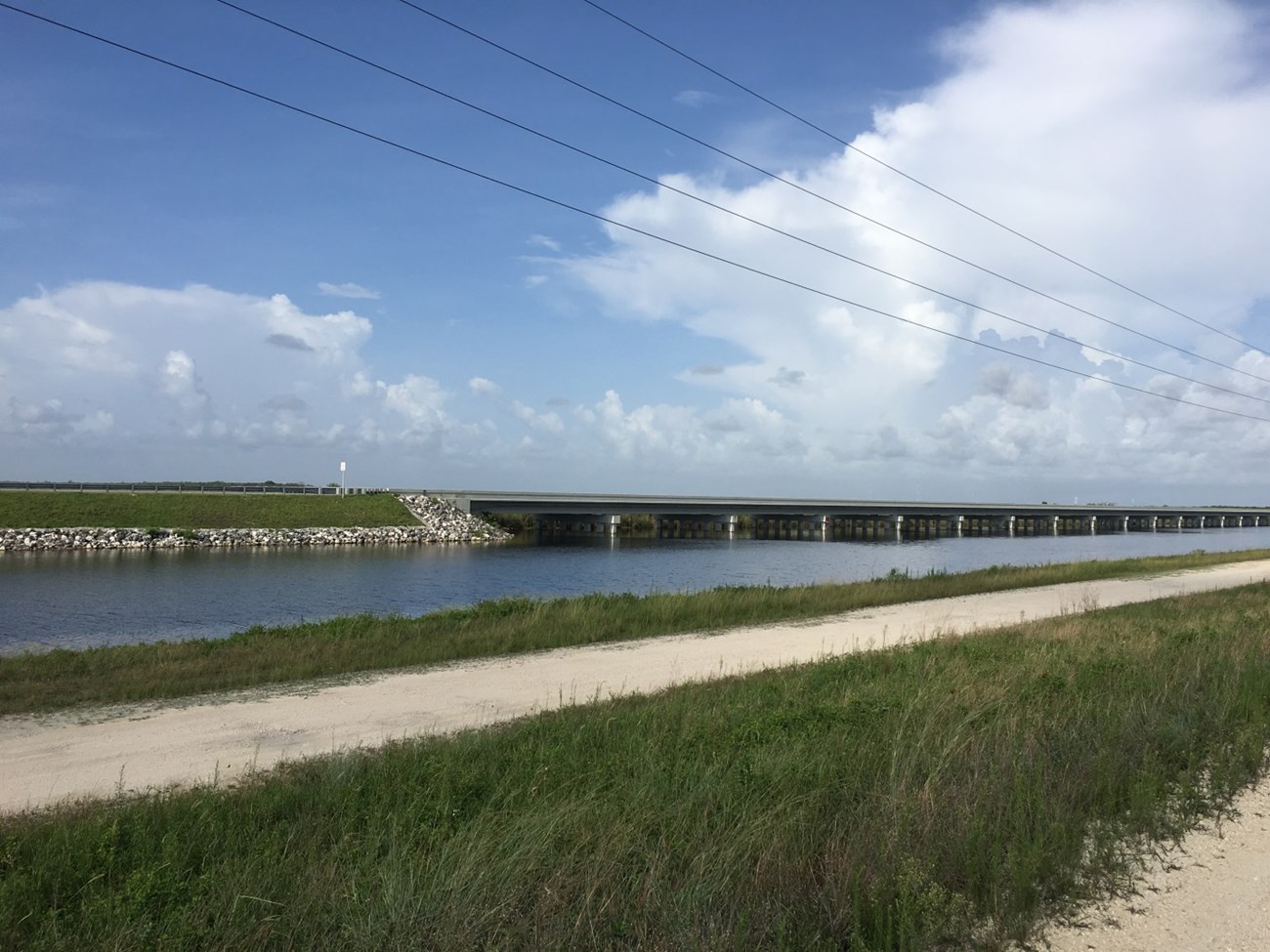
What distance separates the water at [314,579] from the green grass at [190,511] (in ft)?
29.1

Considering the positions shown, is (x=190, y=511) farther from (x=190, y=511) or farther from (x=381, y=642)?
(x=381, y=642)

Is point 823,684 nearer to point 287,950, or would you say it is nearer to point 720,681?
point 720,681

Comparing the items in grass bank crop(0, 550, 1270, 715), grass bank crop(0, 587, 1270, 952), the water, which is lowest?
the water

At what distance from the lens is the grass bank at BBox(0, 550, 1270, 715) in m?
13.6

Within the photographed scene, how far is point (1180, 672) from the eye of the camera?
11383 mm

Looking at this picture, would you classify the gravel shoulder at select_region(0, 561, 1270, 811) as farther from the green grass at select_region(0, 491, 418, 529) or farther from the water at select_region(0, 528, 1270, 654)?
the green grass at select_region(0, 491, 418, 529)

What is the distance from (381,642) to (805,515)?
111 m

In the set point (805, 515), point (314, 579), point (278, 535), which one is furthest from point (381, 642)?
point (805, 515)

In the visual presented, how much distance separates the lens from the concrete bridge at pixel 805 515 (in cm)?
9356

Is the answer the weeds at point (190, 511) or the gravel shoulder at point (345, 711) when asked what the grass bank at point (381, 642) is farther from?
the weeds at point (190, 511)

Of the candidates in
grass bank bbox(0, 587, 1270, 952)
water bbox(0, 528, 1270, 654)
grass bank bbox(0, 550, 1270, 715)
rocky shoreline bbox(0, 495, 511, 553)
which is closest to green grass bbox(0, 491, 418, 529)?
rocky shoreline bbox(0, 495, 511, 553)

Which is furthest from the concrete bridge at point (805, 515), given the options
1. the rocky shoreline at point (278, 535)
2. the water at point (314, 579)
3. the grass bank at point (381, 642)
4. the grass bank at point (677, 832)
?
the grass bank at point (677, 832)

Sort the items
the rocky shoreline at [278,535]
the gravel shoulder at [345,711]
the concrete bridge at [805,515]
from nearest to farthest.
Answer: the gravel shoulder at [345,711] → the rocky shoreline at [278,535] → the concrete bridge at [805,515]

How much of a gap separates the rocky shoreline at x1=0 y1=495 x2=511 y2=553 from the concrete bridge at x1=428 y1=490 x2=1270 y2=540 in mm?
5036
